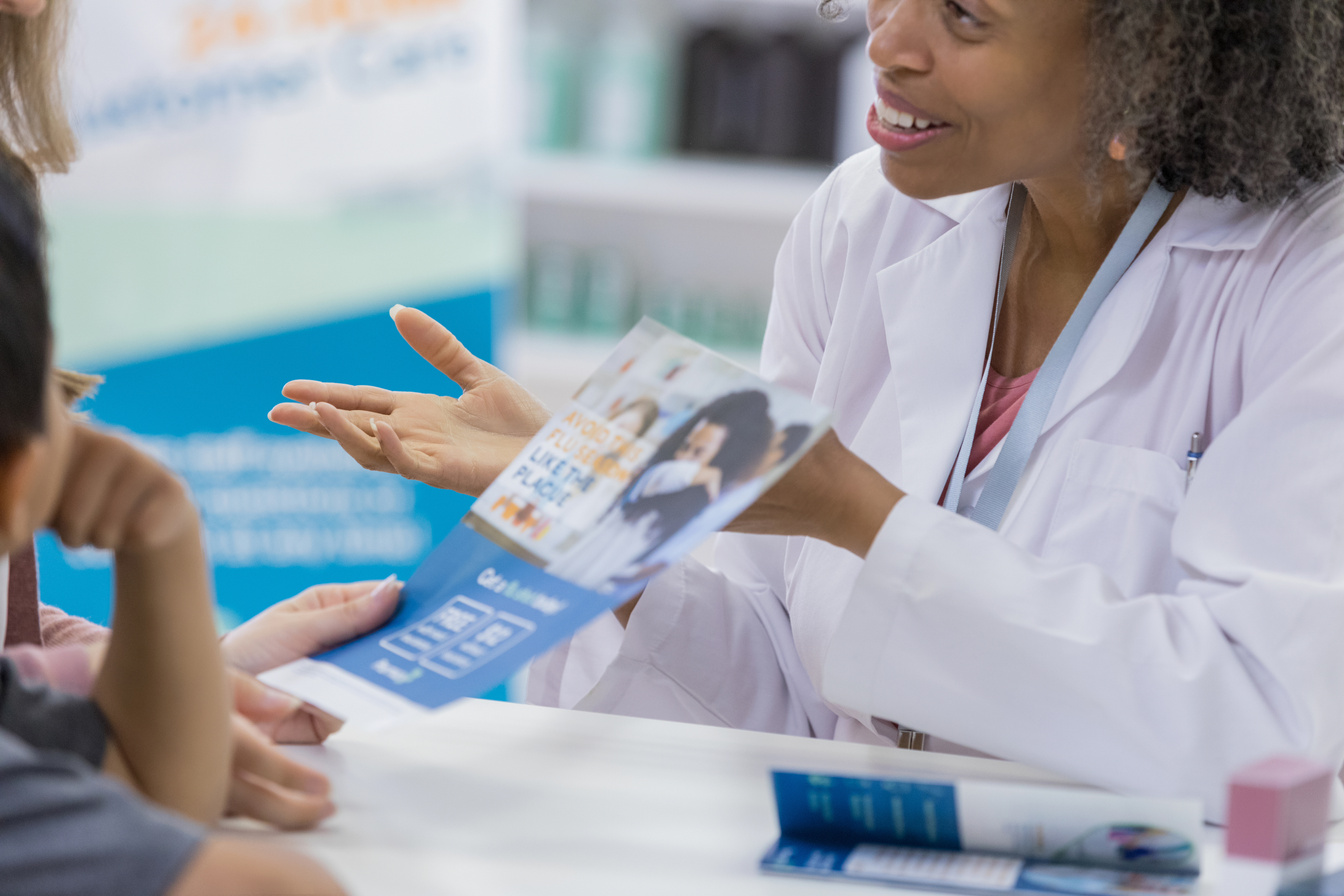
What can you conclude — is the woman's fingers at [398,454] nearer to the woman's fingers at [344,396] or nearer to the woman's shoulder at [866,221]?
the woman's fingers at [344,396]

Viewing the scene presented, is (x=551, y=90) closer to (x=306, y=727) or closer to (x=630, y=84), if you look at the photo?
(x=630, y=84)

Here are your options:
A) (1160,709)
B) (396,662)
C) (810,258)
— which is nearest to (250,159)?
(810,258)

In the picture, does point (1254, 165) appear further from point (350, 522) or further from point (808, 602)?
point (350, 522)

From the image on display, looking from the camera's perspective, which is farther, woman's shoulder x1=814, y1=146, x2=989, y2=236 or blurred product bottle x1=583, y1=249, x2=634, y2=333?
blurred product bottle x1=583, y1=249, x2=634, y2=333

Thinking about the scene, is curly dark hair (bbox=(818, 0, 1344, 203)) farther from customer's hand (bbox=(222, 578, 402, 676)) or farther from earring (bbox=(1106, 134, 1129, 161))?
customer's hand (bbox=(222, 578, 402, 676))

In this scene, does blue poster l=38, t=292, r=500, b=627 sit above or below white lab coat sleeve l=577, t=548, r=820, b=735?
below

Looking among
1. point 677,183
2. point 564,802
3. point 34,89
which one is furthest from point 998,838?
point 677,183

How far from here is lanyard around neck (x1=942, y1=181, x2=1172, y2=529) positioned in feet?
3.87

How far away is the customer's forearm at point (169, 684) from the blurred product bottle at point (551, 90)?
7.32 feet

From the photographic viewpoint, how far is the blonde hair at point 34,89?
130cm

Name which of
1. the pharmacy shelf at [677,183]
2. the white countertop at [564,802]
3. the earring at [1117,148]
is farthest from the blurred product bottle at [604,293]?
the white countertop at [564,802]

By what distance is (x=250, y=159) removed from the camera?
2.70 meters

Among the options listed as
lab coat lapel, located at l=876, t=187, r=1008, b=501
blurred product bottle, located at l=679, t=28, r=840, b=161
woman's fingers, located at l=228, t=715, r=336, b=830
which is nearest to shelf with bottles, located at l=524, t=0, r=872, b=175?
blurred product bottle, located at l=679, t=28, r=840, b=161

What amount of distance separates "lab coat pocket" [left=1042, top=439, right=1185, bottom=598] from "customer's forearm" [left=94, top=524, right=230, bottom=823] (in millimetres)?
714
